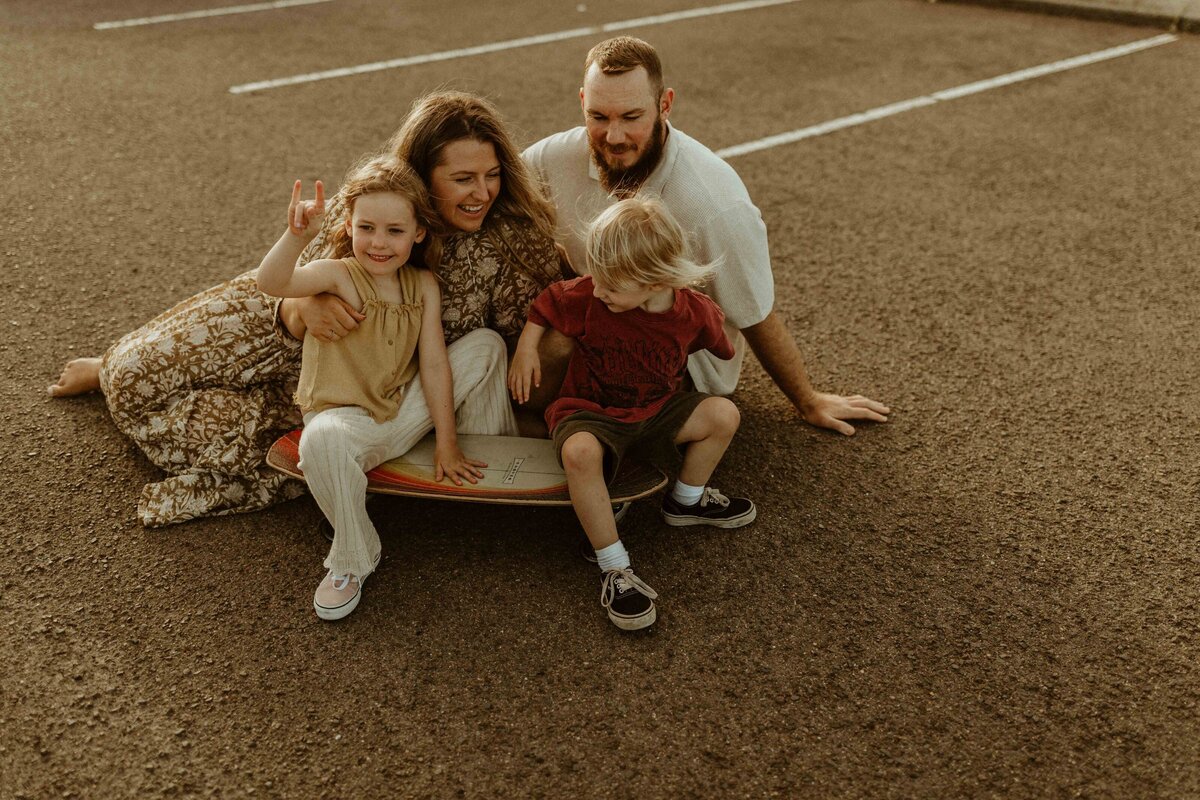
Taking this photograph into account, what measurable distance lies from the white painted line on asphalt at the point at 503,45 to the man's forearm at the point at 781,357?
5023 millimetres

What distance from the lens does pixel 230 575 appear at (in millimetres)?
3016

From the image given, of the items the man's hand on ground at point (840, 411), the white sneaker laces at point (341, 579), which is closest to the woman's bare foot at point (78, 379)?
the white sneaker laces at point (341, 579)

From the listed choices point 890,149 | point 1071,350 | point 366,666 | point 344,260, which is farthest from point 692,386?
point 890,149

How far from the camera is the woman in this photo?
3088mm

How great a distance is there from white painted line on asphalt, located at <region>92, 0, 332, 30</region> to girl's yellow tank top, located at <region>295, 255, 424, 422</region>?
6.82 meters

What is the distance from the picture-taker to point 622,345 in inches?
118

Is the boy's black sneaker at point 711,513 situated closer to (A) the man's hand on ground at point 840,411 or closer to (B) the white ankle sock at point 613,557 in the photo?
(B) the white ankle sock at point 613,557

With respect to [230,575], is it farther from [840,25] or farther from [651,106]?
[840,25]

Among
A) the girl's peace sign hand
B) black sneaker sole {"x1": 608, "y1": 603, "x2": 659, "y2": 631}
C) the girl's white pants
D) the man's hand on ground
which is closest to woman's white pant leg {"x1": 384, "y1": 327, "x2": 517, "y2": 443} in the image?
the girl's white pants

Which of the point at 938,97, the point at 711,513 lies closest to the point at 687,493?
the point at 711,513

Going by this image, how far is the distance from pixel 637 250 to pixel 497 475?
0.85 m

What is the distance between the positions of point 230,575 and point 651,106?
1.99 meters

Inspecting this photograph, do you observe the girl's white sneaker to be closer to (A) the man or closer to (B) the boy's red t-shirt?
(B) the boy's red t-shirt

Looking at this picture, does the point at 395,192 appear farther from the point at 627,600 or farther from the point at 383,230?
the point at 627,600
